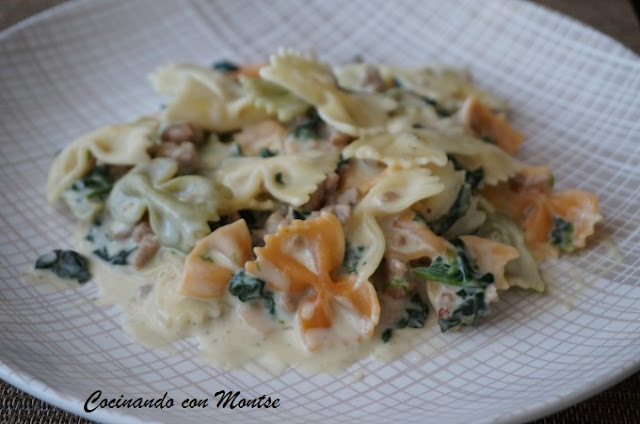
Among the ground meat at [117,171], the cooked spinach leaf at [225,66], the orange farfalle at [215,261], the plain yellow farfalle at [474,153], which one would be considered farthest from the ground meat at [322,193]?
the cooked spinach leaf at [225,66]

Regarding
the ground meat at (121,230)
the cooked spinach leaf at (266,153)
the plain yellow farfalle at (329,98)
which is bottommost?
the ground meat at (121,230)

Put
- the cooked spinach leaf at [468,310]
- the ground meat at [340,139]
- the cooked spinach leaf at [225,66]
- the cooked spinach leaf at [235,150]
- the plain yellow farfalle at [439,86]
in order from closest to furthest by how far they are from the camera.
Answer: the cooked spinach leaf at [468,310] → the ground meat at [340,139] → the cooked spinach leaf at [235,150] → the plain yellow farfalle at [439,86] → the cooked spinach leaf at [225,66]

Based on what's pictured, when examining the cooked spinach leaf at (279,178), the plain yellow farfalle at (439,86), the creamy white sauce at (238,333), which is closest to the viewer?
the creamy white sauce at (238,333)

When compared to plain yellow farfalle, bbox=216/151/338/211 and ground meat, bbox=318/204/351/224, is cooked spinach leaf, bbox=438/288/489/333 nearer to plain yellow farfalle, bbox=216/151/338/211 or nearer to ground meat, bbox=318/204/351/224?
ground meat, bbox=318/204/351/224

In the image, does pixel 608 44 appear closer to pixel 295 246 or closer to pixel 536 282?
pixel 536 282

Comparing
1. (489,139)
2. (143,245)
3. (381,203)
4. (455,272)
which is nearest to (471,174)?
(489,139)

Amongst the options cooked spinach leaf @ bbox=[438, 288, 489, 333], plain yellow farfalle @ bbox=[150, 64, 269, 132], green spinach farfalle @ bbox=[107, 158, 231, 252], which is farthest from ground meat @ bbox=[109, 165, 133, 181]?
cooked spinach leaf @ bbox=[438, 288, 489, 333]

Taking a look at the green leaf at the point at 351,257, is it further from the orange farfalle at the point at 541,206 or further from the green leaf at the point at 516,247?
the orange farfalle at the point at 541,206

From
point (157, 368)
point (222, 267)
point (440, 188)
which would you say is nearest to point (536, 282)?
point (440, 188)
